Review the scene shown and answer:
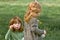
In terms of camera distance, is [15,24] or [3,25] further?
[3,25]

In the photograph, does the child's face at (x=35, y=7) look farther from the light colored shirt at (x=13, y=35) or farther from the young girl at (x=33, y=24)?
the light colored shirt at (x=13, y=35)

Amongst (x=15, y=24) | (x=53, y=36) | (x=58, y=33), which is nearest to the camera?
(x=15, y=24)

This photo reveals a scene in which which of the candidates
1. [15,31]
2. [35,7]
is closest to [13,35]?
[15,31]

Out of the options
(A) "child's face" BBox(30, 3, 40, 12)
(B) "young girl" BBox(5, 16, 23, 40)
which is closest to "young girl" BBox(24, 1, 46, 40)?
(A) "child's face" BBox(30, 3, 40, 12)

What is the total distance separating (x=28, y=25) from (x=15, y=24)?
1.23 ft

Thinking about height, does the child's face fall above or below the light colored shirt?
above

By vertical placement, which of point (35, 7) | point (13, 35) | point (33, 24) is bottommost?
point (13, 35)

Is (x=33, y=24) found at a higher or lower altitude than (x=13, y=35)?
higher

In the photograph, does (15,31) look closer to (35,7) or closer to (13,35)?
(13,35)

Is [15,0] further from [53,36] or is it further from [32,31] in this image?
[32,31]

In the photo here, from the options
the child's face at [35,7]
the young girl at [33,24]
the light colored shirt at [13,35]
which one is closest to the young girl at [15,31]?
the light colored shirt at [13,35]

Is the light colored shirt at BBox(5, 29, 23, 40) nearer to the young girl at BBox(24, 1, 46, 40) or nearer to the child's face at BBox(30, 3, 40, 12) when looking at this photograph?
the young girl at BBox(24, 1, 46, 40)

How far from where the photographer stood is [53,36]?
381 inches

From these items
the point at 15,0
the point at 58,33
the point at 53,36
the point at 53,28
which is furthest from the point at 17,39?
the point at 15,0
